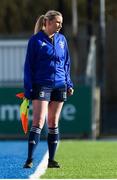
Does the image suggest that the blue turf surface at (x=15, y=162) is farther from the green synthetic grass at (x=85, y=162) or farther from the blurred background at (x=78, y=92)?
the blurred background at (x=78, y=92)

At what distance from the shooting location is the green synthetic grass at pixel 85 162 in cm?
858

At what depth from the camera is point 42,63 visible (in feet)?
30.1

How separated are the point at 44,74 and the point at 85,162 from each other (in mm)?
1884

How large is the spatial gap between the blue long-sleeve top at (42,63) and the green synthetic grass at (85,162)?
1.08 metres

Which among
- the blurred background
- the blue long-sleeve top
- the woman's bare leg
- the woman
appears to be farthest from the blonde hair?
the blurred background

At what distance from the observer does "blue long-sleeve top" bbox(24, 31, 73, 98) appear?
9148mm

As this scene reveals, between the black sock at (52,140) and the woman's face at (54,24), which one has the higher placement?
the woman's face at (54,24)

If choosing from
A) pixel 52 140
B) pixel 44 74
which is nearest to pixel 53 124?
pixel 52 140

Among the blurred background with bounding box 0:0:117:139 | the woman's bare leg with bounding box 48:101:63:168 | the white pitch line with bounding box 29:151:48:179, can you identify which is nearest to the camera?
the white pitch line with bounding box 29:151:48:179

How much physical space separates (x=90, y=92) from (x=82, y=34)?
1480 centimetres

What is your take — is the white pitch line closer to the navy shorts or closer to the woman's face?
the navy shorts

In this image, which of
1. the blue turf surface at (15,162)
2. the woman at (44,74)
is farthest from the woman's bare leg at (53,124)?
the blue turf surface at (15,162)

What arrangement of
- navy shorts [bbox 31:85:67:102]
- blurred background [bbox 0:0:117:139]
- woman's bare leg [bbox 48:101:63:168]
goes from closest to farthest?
navy shorts [bbox 31:85:67:102] < woman's bare leg [bbox 48:101:63:168] < blurred background [bbox 0:0:117:139]

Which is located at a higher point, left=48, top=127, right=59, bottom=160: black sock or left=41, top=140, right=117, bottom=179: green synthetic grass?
left=48, top=127, right=59, bottom=160: black sock
